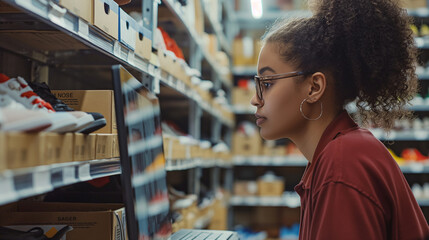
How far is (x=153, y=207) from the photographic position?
1.18 m

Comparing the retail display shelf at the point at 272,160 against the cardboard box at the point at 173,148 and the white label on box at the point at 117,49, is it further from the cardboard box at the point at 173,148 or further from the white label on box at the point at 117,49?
the white label on box at the point at 117,49

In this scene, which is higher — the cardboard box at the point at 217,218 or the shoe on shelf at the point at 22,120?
the shoe on shelf at the point at 22,120

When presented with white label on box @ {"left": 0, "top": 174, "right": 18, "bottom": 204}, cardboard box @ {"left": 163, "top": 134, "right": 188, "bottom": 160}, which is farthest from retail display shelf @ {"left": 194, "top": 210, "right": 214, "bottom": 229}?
white label on box @ {"left": 0, "top": 174, "right": 18, "bottom": 204}

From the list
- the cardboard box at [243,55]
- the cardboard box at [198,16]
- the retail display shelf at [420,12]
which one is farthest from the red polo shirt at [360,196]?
the retail display shelf at [420,12]

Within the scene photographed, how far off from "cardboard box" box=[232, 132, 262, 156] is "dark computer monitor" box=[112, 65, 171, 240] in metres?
3.95

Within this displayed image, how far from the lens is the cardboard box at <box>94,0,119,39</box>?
1.26 meters

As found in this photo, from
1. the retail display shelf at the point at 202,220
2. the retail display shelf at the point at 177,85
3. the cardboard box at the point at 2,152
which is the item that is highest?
the retail display shelf at the point at 177,85

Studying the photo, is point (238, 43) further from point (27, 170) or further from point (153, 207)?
point (27, 170)

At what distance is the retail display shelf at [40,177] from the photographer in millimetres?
723

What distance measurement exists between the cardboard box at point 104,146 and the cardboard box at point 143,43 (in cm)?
51

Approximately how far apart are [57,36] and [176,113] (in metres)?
2.31

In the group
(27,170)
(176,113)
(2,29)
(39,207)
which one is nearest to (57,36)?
(2,29)

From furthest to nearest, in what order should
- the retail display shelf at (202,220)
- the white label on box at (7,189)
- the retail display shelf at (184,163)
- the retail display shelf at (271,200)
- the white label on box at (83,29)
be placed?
the retail display shelf at (271,200), the retail display shelf at (202,220), the retail display shelf at (184,163), the white label on box at (83,29), the white label on box at (7,189)

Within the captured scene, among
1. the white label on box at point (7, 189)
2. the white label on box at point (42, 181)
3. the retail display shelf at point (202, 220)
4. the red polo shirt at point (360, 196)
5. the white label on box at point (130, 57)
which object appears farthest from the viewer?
the retail display shelf at point (202, 220)
